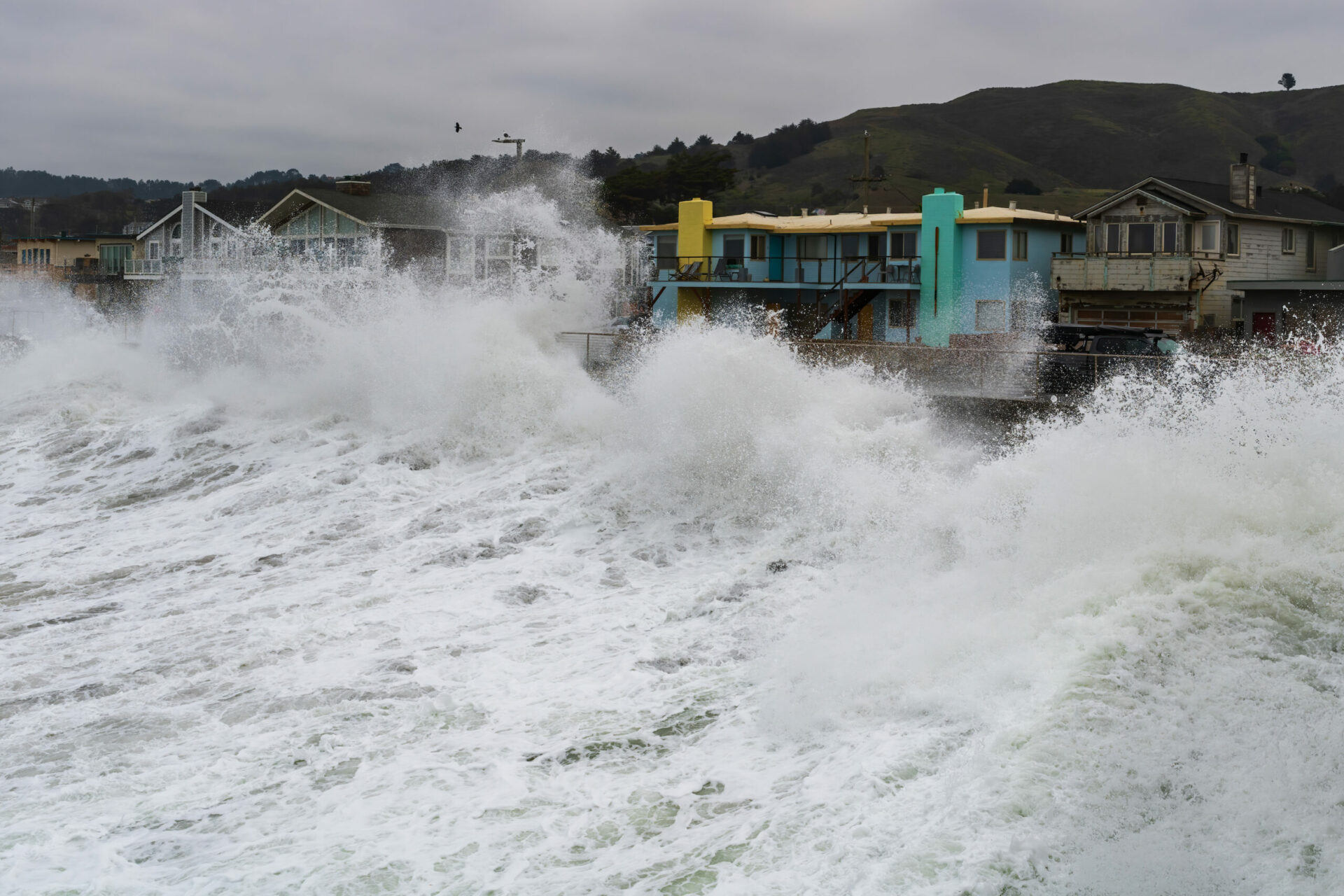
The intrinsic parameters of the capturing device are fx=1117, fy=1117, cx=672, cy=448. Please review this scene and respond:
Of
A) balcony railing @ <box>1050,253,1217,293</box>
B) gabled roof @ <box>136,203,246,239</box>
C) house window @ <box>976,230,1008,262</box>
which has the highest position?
gabled roof @ <box>136,203,246,239</box>

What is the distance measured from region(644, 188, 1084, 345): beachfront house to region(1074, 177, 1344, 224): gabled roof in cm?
254

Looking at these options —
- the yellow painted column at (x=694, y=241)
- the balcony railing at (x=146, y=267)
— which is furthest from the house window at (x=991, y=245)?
the balcony railing at (x=146, y=267)

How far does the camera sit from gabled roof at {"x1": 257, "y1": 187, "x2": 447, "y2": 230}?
44.6 metres

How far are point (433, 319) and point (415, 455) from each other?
5765 millimetres

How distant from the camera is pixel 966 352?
19.2 m

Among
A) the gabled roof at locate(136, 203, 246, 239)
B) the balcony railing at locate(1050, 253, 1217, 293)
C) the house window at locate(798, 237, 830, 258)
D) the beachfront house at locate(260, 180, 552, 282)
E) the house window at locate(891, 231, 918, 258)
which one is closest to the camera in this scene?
the balcony railing at locate(1050, 253, 1217, 293)

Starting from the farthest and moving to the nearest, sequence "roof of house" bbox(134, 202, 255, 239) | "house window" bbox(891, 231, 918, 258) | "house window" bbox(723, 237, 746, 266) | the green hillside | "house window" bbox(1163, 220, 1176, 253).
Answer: the green hillside < "roof of house" bbox(134, 202, 255, 239) < "house window" bbox(723, 237, 746, 266) < "house window" bbox(891, 231, 918, 258) < "house window" bbox(1163, 220, 1176, 253)

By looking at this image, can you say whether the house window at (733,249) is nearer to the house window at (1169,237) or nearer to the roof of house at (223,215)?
the house window at (1169,237)

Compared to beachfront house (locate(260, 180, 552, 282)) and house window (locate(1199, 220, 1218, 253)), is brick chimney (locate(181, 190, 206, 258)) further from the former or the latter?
house window (locate(1199, 220, 1218, 253))

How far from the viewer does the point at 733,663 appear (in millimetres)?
Result: 10594

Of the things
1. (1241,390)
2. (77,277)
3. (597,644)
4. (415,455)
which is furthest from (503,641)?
(77,277)

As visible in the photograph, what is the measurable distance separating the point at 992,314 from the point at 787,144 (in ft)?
414

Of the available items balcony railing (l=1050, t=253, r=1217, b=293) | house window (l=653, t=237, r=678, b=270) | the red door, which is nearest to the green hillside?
house window (l=653, t=237, r=678, b=270)

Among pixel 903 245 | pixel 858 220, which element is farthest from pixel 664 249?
pixel 903 245
